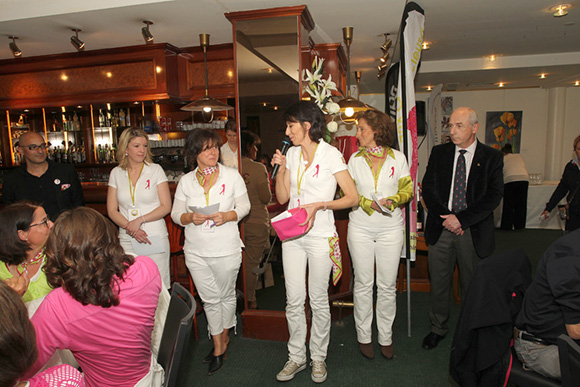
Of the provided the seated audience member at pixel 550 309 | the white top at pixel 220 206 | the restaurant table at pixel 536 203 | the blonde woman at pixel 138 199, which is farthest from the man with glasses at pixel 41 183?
the restaurant table at pixel 536 203

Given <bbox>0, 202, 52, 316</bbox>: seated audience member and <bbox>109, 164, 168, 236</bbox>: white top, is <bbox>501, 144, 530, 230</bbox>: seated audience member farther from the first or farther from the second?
<bbox>0, 202, 52, 316</bbox>: seated audience member

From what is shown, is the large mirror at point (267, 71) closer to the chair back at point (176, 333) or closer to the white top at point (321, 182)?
the white top at point (321, 182)

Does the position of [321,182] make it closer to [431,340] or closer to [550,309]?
[550,309]

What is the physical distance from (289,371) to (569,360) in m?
1.74

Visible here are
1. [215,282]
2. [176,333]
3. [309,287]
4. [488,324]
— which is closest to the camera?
[176,333]

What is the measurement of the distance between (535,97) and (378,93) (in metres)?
3.65

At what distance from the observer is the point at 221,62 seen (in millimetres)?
5008

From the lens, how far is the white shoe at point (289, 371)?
8.31 ft

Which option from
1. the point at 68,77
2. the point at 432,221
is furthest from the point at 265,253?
the point at 68,77

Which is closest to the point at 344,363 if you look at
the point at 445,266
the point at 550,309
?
the point at 445,266

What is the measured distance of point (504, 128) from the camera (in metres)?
9.21

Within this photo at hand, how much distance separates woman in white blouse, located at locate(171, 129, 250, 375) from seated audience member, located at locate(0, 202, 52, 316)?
2.97 ft

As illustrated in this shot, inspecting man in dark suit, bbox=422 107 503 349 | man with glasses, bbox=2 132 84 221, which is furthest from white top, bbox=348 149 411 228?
man with glasses, bbox=2 132 84 221

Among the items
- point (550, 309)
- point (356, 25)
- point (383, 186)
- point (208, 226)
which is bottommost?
point (550, 309)
